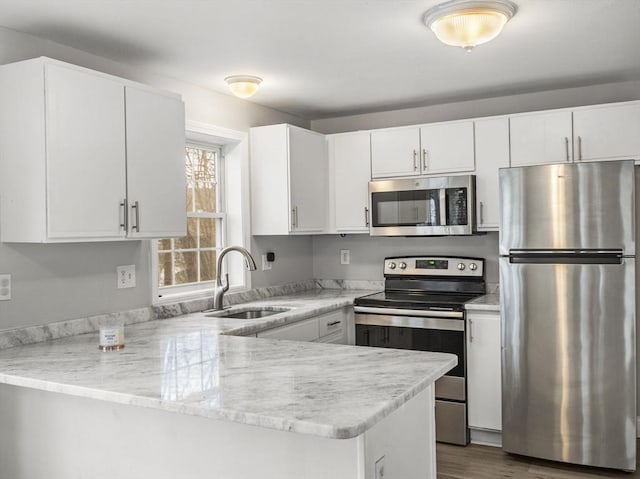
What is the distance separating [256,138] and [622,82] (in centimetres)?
248

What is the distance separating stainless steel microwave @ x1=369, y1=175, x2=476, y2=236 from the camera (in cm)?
390

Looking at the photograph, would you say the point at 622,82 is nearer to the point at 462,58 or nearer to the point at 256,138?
the point at 462,58

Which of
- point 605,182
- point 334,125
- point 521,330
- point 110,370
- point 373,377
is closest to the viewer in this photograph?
point 373,377

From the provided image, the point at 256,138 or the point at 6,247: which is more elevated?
the point at 256,138

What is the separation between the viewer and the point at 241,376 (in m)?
1.92

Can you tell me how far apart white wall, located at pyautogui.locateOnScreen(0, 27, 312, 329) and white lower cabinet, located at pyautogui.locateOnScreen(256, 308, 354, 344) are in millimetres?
781

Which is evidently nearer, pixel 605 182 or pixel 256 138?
pixel 605 182

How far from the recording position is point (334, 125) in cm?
489

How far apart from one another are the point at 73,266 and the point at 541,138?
2854mm

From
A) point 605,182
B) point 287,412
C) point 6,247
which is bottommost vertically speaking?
point 287,412

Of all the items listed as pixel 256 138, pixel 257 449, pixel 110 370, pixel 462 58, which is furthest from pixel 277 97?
pixel 257 449

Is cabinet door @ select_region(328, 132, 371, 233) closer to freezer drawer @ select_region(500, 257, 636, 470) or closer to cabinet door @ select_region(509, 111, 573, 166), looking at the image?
cabinet door @ select_region(509, 111, 573, 166)

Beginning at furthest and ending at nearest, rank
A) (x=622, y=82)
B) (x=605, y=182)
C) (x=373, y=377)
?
(x=622, y=82) → (x=605, y=182) → (x=373, y=377)

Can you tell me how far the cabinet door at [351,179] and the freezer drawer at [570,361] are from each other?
1256 mm
